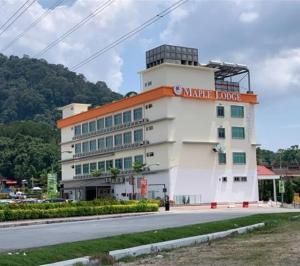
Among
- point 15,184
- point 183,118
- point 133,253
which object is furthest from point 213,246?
point 15,184

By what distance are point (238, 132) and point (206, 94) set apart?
7893 millimetres

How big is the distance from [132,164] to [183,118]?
10.2 meters

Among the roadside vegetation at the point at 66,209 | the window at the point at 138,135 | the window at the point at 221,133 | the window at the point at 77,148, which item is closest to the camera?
the roadside vegetation at the point at 66,209

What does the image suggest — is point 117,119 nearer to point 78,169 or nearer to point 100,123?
point 100,123

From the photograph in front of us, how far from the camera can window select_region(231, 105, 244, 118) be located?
80562mm

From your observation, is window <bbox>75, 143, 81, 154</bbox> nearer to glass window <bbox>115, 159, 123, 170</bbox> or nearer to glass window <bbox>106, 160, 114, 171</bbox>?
glass window <bbox>106, 160, 114, 171</bbox>

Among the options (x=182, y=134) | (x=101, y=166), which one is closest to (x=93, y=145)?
(x=101, y=166)

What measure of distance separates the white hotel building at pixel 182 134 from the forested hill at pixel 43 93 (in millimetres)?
93663

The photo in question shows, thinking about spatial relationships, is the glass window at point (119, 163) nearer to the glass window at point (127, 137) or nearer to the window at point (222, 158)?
the glass window at point (127, 137)

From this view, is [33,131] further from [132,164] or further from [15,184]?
[132,164]

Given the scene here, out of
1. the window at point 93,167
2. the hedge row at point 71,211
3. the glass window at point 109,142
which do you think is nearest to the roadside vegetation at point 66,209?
the hedge row at point 71,211

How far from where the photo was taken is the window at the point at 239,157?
79688 millimetres

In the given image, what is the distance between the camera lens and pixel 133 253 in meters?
14.0

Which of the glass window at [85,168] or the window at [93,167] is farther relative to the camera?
the glass window at [85,168]
